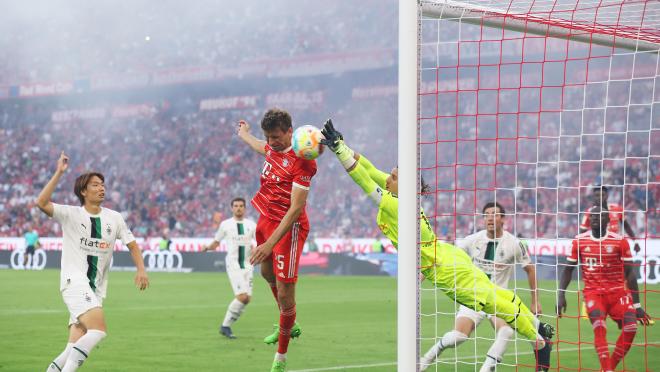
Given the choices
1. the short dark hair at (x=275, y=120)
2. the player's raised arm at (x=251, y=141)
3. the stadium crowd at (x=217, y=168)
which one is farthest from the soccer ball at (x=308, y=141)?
the stadium crowd at (x=217, y=168)

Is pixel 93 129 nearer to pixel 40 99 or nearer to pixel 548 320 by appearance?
pixel 40 99

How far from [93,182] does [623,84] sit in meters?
27.6

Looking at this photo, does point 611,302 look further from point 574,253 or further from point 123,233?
point 123,233

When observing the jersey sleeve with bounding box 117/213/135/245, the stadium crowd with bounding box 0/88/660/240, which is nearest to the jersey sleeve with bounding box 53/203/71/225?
the jersey sleeve with bounding box 117/213/135/245

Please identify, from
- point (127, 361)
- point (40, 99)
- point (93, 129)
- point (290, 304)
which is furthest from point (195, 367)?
point (40, 99)

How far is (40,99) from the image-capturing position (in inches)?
1870

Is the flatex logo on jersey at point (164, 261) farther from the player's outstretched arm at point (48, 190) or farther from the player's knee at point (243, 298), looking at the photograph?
the player's outstretched arm at point (48, 190)

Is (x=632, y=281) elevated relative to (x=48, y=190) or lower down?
lower down

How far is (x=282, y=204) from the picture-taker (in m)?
7.78

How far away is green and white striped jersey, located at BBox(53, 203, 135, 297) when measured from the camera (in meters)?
7.37

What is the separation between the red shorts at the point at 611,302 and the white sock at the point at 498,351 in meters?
1.21

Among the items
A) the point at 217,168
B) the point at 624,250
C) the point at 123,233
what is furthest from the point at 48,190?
the point at 217,168

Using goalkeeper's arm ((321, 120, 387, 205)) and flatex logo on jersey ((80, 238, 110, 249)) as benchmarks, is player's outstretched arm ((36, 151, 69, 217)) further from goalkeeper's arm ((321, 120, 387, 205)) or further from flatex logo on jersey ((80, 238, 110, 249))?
goalkeeper's arm ((321, 120, 387, 205))

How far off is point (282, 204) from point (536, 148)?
55.6 feet
